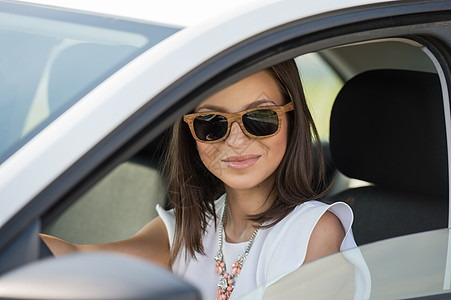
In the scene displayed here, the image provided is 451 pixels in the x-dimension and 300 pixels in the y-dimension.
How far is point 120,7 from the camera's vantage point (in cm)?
123

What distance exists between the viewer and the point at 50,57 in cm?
123

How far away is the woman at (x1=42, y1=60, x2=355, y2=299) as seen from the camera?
1589 mm

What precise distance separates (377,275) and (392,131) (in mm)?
804

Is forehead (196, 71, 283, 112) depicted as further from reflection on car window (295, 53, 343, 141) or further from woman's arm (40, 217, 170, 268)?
reflection on car window (295, 53, 343, 141)

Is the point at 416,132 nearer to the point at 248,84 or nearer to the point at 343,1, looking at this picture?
the point at 248,84

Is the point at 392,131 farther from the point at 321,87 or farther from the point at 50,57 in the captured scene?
the point at 50,57

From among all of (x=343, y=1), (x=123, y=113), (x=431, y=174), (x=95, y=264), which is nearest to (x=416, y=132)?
(x=431, y=174)

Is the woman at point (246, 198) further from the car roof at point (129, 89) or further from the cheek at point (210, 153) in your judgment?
the car roof at point (129, 89)

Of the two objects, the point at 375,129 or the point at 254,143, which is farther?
the point at 375,129

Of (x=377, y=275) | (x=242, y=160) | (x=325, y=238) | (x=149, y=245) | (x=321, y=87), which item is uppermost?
(x=321, y=87)

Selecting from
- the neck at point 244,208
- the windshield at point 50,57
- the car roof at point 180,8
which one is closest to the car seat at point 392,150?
the neck at point 244,208

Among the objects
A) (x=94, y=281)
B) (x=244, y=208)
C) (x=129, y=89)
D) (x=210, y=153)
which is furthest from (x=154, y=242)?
(x=94, y=281)

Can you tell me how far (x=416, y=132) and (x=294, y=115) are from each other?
420 millimetres

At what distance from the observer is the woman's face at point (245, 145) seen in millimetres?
1579
